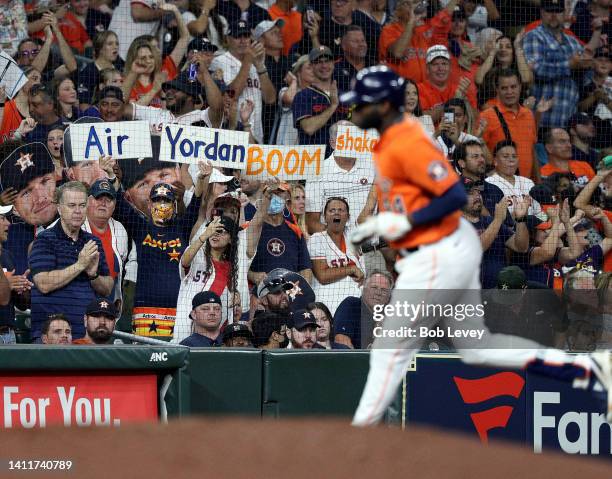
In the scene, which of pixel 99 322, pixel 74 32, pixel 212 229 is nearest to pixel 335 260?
pixel 212 229

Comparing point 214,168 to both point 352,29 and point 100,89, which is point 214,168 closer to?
point 100,89

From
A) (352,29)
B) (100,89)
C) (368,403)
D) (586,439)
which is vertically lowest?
(586,439)

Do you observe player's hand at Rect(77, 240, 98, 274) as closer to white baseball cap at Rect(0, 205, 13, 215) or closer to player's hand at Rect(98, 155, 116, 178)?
white baseball cap at Rect(0, 205, 13, 215)

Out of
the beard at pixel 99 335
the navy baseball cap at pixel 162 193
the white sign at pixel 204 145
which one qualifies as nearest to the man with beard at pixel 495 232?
the white sign at pixel 204 145

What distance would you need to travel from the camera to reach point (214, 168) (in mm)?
Answer: 7742

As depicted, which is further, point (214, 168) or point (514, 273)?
point (214, 168)

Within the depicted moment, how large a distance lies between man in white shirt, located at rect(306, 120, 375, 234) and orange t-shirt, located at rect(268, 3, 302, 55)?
1609 millimetres

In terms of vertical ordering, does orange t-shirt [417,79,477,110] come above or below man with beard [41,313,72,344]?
above

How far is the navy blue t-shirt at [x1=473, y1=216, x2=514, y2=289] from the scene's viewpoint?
7543mm

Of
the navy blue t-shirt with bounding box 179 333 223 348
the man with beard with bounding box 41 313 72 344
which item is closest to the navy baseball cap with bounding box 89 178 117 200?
the man with beard with bounding box 41 313 72 344

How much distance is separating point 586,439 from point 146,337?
3.09 m

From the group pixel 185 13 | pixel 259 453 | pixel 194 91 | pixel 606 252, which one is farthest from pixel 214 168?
pixel 259 453

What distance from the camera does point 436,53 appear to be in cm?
896

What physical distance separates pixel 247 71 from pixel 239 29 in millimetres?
504
